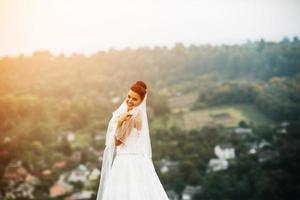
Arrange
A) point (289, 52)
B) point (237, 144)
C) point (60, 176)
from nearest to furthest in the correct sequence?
point (60, 176), point (237, 144), point (289, 52)

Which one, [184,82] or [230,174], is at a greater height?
A: [184,82]

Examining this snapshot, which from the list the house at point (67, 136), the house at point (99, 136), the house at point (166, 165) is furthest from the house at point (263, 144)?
the house at point (67, 136)

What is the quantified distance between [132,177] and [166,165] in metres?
5.40

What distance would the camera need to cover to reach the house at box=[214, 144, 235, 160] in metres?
9.85

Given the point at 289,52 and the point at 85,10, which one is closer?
the point at 85,10

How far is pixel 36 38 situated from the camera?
9.46 meters

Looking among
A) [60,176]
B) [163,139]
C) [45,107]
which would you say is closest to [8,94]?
[45,107]

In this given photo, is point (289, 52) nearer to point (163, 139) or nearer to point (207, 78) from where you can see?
point (207, 78)

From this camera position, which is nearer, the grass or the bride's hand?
the bride's hand

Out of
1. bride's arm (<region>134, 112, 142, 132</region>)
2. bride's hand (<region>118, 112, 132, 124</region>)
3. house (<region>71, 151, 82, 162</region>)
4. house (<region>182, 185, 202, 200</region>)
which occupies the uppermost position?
bride's hand (<region>118, 112, 132, 124</region>)

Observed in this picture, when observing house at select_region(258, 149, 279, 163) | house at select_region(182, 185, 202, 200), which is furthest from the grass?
house at select_region(182, 185, 202, 200)

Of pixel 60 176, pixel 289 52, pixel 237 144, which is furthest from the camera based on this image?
pixel 289 52

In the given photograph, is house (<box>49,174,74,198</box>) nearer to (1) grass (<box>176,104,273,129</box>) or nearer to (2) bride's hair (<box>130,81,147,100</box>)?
(1) grass (<box>176,104,273,129</box>)

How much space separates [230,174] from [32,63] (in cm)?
345
